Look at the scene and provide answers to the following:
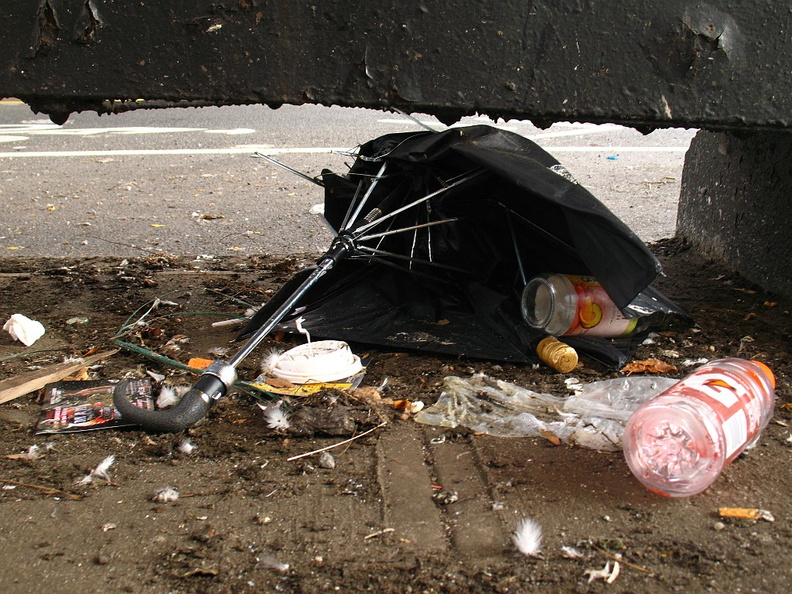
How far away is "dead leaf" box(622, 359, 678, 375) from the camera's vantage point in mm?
2654

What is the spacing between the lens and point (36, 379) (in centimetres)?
253

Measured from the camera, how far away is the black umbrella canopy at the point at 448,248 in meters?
2.68

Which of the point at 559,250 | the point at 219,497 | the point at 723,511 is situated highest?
the point at 559,250

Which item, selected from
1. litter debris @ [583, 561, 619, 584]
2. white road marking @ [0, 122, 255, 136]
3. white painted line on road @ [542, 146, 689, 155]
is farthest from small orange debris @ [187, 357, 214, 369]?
white road marking @ [0, 122, 255, 136]

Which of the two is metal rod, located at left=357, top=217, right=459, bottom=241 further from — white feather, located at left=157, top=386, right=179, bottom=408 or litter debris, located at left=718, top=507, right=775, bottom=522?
litter debris, located at left=718, top=507, right=775, bottom=522

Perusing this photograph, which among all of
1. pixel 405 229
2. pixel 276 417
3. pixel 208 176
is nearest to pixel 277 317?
pixel 276 417

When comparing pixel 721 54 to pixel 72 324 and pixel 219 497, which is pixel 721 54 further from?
pixel 72 324

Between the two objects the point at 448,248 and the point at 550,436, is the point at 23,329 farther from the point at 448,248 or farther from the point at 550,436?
the point at 550,436

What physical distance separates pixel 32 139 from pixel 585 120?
6.86 metres

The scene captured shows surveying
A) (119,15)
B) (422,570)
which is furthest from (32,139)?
(422,570)

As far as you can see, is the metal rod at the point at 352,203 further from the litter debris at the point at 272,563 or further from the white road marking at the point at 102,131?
the white road marking at the point at 102,131

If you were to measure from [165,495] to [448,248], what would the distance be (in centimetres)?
141

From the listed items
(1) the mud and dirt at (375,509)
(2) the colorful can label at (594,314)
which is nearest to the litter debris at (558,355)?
(1) the mud and dirt at (375,509)

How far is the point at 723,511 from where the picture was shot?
183 centimetres
